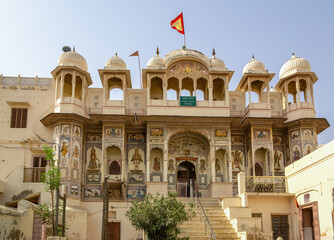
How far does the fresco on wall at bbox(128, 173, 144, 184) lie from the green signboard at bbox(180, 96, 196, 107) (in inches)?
185

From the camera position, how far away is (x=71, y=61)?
25297 millimetres

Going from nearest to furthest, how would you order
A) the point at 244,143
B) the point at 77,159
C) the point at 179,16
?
the point at 77,159
the point at 244,143
the point at 179,16

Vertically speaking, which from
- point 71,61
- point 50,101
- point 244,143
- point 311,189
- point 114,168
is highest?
point 71,61

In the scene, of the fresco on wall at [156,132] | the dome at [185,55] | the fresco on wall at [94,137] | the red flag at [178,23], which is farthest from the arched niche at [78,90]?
the red flag at [178,23]

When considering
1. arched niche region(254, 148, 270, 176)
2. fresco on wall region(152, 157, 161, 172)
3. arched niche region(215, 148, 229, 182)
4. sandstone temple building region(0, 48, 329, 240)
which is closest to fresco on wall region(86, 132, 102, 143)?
sandstone temple building region(0, 48, 329, 240)

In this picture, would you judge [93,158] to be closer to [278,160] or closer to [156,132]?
[156,132]

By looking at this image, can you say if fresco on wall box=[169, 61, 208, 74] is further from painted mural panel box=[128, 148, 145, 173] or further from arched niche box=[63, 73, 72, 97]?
arched niche box=[63, 73, 72, 97]

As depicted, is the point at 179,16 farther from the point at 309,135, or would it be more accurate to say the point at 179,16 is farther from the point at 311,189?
the point at 311,189

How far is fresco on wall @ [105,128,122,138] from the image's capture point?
24578 millimetres

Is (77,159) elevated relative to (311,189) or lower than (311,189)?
elevated

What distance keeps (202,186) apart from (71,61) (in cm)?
1048

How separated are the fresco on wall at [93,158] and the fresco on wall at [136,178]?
6.20ft

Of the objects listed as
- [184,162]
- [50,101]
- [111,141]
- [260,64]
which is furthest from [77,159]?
[260,64]

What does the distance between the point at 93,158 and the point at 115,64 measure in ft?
18.6
